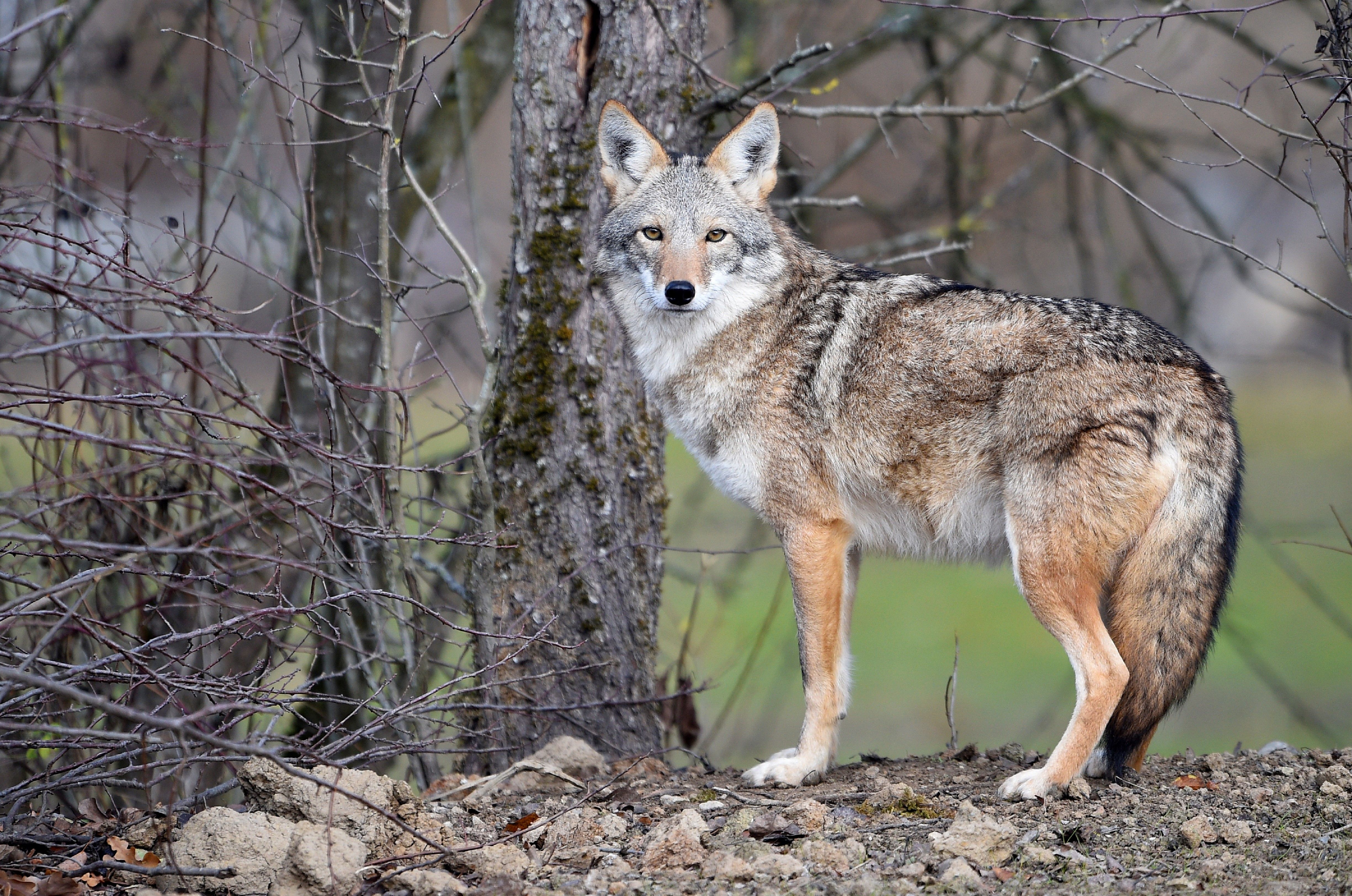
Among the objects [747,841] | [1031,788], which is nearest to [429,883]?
[747,841]

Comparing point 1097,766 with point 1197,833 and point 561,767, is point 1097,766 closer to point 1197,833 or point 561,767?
point 1197,833

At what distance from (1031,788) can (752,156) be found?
130 inches

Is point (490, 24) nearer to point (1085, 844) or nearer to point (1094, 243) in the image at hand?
point (1085, 844)

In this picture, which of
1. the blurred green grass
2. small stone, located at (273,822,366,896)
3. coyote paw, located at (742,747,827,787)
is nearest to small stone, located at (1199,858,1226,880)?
coyote paw, located at (742,747,827,787)

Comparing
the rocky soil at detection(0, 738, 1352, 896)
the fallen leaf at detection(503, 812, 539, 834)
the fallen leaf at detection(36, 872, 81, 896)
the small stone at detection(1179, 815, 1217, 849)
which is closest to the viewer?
the fallen leaf at detection(36, 872, 81, 896)

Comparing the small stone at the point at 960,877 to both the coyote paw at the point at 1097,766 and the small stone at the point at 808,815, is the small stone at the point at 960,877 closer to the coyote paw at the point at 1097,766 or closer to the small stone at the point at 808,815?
the small stone at the point at 808,815

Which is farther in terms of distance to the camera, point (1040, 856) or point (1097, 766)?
point (1097, 766)

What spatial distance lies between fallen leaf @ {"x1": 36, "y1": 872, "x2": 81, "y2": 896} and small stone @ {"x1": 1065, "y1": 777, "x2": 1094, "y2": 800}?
3538 millimetres

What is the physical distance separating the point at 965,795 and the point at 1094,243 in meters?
15.3

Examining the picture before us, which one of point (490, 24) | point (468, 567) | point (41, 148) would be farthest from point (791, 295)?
point (490, 24)

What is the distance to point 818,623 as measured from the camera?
4.84 metres

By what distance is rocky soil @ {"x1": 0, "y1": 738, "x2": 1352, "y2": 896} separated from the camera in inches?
130

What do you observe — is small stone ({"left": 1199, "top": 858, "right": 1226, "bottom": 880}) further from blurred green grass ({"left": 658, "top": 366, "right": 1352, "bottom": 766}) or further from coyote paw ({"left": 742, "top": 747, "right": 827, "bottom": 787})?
blurred green grass ({"left": 658, "top": 366, "right": 1352, "bottom": 766})

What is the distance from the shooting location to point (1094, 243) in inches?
689
